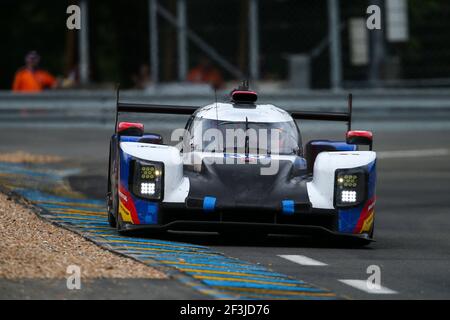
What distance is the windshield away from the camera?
14.0 metres

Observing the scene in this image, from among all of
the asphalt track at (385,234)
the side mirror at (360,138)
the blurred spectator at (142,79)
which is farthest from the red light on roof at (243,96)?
the blurred spectator at (142,79)

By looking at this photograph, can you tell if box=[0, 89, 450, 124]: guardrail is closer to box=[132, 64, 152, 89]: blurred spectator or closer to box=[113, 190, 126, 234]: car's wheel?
box=[132, 64, 152, 89]: blurred spectator

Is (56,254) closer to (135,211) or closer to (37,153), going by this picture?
(135,211)

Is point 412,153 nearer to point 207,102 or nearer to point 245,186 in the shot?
point 207,102

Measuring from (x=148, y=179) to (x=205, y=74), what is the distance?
1815 cm

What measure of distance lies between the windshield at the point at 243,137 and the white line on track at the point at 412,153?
1070cm

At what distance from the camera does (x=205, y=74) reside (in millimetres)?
31297

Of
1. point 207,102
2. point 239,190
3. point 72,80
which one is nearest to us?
point 239,190

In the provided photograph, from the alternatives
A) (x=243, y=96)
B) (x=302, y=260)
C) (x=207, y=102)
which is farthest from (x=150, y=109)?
(x=207, y=102)

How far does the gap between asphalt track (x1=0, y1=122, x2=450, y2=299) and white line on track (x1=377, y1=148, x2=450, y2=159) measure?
0.02m

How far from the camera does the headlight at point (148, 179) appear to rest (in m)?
13.2

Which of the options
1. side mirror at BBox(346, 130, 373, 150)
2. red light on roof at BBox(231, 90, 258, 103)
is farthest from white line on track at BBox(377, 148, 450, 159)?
side mirror at BBox(346, 130, 373, 150)

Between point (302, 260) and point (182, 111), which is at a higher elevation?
point (182, 111)

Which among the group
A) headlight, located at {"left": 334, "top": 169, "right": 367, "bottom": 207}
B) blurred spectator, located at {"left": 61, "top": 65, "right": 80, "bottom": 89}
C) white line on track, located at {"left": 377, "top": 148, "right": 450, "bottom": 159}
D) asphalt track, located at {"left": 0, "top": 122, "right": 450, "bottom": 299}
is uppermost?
blurred spectator, located at {"left": 61, "top": 65, "right": 80, "bottom": 89}
